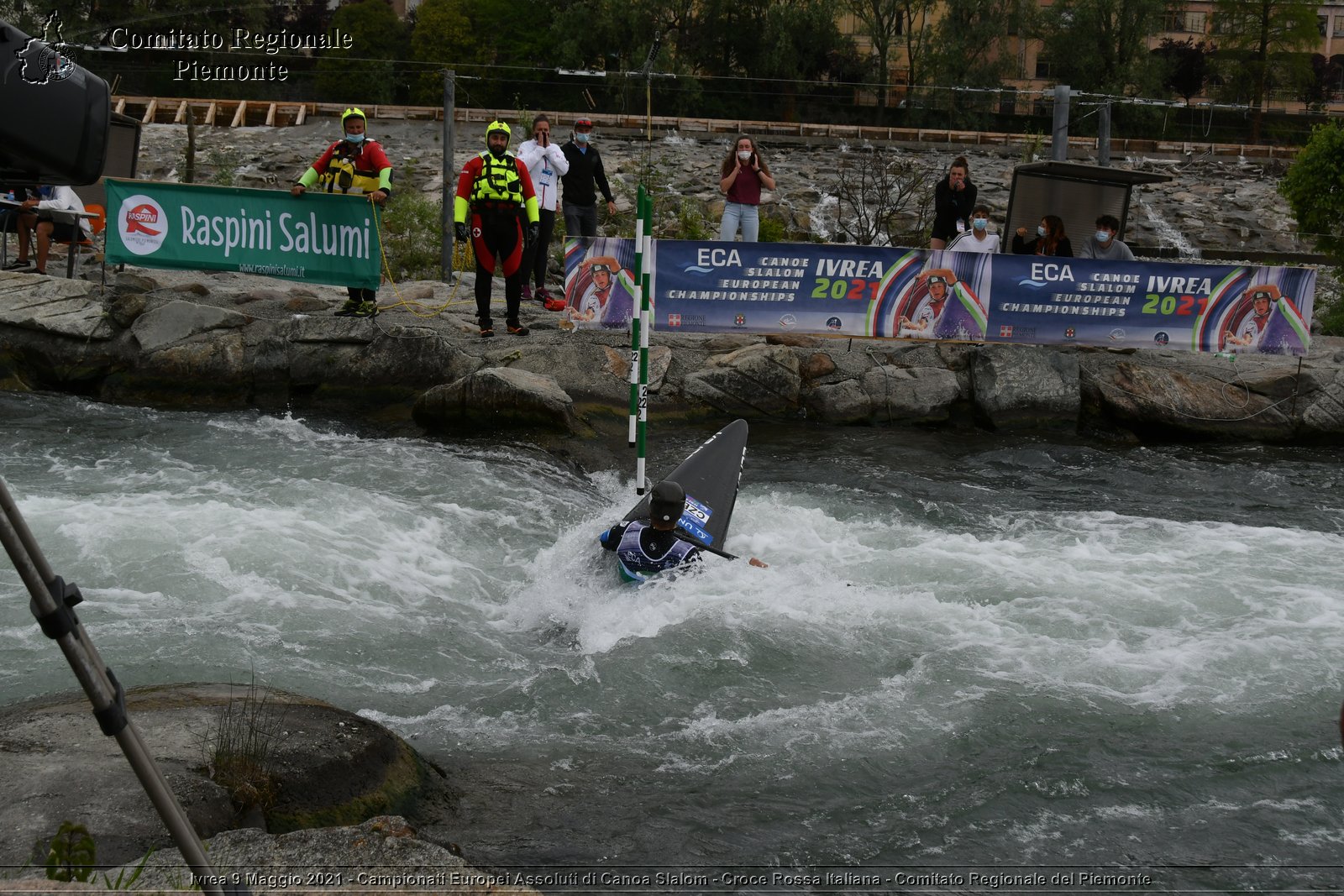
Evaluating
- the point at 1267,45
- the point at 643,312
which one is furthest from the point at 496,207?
the point at 1267,45

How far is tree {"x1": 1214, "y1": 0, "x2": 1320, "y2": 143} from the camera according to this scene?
145 feet

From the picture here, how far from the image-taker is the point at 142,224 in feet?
39.7

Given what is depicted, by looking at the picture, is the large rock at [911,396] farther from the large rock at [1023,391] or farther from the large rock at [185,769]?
the large rock at [185,769]

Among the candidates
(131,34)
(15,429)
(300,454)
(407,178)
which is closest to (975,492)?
(300,454)

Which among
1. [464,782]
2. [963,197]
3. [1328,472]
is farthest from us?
[963,197]

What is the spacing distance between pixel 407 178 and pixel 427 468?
19.7m

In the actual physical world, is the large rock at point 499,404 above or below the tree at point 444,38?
below

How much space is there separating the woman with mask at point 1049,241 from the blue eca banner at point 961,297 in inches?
36.5

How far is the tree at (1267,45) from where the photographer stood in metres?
44.2

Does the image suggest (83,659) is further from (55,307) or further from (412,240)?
(412,240)

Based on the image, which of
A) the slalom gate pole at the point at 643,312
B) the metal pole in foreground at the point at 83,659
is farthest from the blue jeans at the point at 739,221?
the metal pole in foreground at the point at 83,659

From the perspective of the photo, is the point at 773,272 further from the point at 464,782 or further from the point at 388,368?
the point at 464,782

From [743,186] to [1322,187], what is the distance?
9225 millimetres

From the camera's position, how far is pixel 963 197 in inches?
516
